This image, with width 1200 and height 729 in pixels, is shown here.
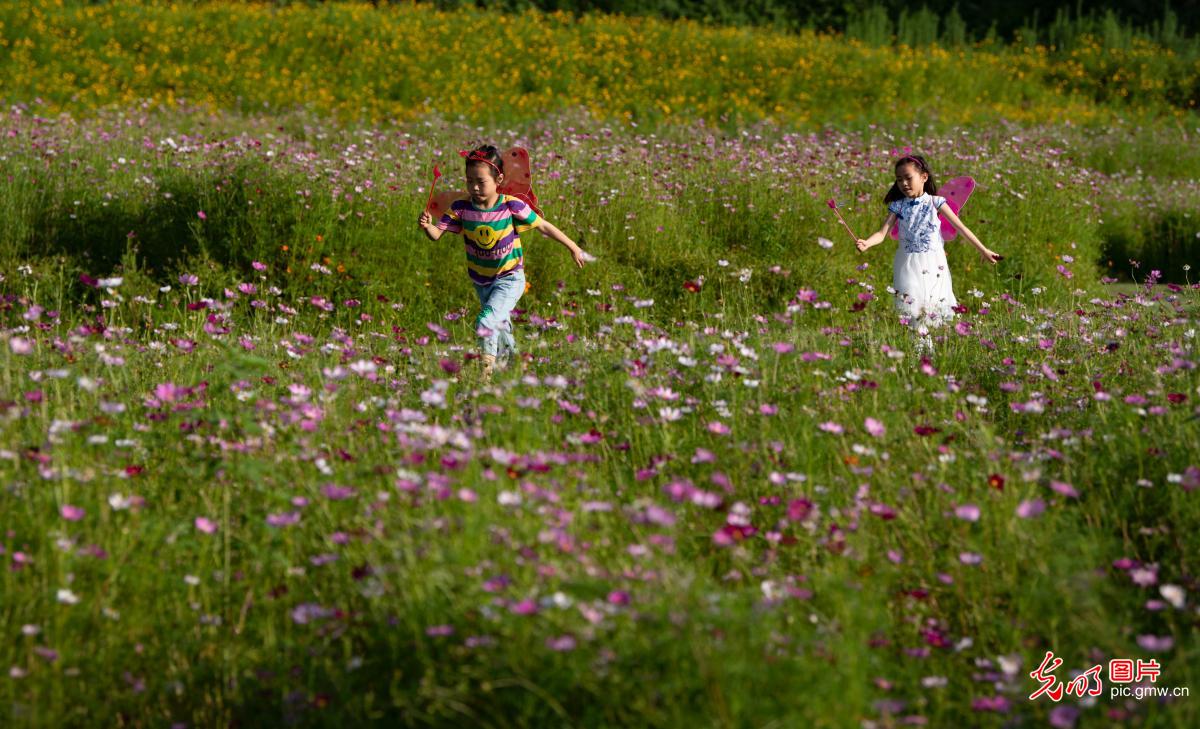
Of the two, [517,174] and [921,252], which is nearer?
[517,174]

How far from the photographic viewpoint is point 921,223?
691 centimetres

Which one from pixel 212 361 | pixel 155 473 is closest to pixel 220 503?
pixel 155 473

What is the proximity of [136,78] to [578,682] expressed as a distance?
13599 millimetres

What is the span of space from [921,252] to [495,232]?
8.38ft

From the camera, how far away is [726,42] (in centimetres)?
1772

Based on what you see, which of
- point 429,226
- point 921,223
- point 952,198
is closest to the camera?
point 429,226

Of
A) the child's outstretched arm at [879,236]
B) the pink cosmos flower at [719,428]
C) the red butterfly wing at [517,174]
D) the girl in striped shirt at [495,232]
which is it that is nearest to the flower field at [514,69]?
the child's outstretched arm at [879,236]

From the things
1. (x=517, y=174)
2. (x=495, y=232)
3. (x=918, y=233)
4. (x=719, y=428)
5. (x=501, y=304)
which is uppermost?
(x=517, y=174)

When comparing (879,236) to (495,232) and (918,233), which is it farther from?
(495,232)

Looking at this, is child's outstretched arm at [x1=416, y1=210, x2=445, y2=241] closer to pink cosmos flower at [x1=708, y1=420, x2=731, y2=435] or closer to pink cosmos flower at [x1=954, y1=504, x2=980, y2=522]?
pink cosmos flower at [x1=708, y1=420, x2=731, y2=435]

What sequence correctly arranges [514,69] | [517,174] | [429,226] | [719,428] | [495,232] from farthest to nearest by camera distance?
[514,69] < [517,174] < [495,232] < [429,226] < [719,428]

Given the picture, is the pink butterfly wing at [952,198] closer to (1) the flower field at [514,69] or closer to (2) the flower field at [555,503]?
(2) the flower field at [555,503]

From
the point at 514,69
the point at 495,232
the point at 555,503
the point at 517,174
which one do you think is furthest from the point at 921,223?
the point at 514,69

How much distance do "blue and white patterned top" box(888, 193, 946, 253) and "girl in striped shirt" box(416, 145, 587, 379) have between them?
211 centimetres
